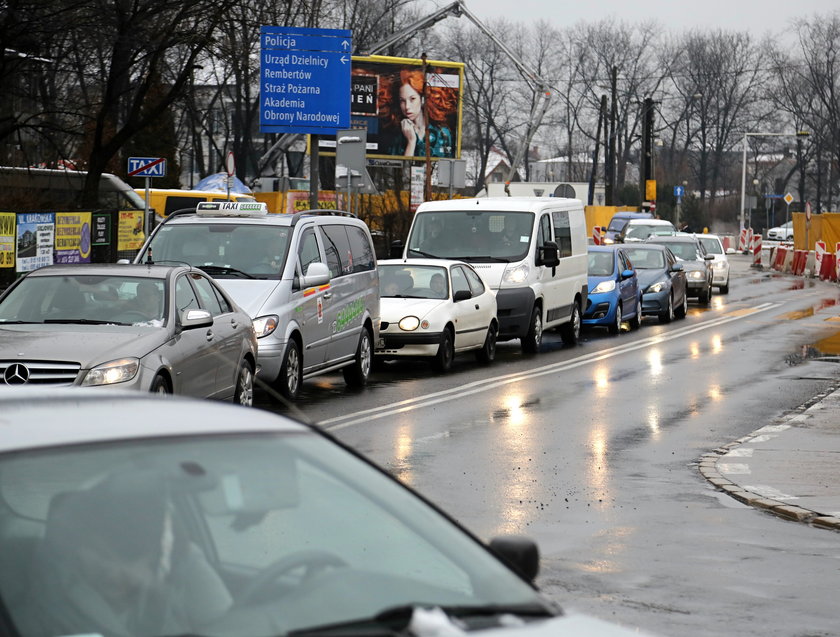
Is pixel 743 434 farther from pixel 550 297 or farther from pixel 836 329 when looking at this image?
pixel 836 329

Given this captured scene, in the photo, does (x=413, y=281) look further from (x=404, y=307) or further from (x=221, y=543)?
(x=221, y=543)

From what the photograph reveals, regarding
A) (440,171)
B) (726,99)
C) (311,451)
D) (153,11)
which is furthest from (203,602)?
(726,99)

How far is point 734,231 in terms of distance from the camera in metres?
111

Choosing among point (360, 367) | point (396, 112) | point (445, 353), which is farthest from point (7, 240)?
point (396, 112)

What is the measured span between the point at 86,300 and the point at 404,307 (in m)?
7.62

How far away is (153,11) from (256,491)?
22566mm

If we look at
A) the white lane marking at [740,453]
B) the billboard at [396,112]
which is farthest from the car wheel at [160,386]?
the billboard at [396,112]

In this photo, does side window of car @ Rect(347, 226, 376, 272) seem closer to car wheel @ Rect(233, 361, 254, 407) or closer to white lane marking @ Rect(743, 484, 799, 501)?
car wheel @ Rect(233, 361, 254, 407)

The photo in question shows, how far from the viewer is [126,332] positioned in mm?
11812

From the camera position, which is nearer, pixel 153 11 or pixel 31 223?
pixel 31 223

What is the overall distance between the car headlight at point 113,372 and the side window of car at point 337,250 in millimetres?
5523

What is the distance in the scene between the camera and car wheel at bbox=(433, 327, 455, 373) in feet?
63.8

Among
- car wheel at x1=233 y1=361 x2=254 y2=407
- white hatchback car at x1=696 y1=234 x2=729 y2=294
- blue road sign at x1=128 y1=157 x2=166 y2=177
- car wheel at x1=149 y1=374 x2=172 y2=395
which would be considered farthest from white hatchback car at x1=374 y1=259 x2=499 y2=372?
white hatchback car at x1=696 y1=234 x2=729 y2=294

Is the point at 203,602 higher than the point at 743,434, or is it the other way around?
the point at 203,602
